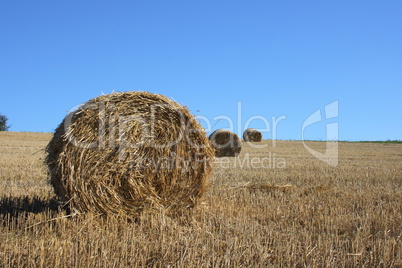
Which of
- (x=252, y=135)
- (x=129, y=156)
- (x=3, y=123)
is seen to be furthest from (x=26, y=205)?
(x=3, y=123)

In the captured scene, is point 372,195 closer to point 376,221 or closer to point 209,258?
point 376,221

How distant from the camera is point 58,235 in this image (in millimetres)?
3979

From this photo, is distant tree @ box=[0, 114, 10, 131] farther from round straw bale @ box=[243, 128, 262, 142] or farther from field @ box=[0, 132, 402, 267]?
field @ box=[0, 132, 402, 267]

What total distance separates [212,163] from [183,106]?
0.88m

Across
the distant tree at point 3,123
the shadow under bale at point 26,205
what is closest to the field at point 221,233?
the shadow under bale at point 26,205

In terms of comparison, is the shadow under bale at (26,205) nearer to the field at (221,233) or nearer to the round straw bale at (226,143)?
the field at (221,233)

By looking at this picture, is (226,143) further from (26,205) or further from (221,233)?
(221,233)

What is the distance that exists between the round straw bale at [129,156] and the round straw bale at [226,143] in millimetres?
10132

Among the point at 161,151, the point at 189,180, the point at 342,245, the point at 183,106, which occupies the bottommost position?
the point at 342,245

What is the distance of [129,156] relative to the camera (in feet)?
15.7

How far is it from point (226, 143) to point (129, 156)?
39.1 feet

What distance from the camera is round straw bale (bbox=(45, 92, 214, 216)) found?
15.1ft

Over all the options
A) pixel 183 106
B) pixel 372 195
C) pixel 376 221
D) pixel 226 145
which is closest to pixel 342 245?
pixel 376 221

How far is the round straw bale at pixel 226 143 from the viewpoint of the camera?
1600 cm
